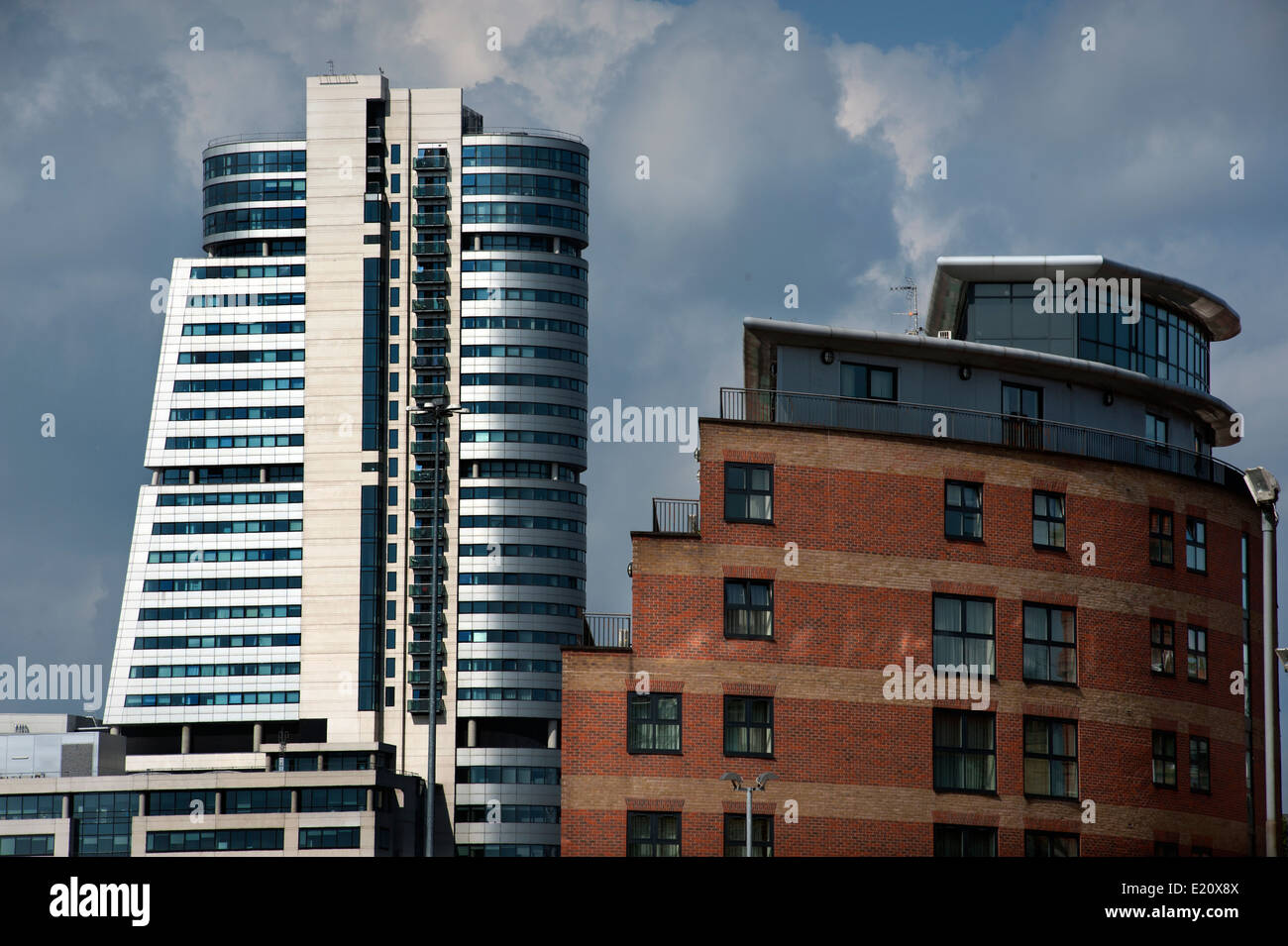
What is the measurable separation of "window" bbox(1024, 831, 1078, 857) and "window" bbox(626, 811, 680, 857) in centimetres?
1039

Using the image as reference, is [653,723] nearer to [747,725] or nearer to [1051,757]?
[747,725]

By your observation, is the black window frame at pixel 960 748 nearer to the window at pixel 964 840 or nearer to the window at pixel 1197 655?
the window at pixel 964 840

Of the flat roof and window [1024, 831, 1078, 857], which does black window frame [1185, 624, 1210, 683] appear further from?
the flat roof

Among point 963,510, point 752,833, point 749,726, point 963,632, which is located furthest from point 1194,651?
point 752,833

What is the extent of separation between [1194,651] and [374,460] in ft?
431

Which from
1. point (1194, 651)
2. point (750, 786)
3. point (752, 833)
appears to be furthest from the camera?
point (1194, 651)

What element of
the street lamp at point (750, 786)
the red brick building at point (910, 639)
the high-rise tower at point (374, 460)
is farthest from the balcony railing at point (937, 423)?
the high-rise tower at point (374, 460)

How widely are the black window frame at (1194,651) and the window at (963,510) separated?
8.39 meters

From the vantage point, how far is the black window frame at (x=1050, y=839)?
4944cm

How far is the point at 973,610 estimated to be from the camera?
166 feet

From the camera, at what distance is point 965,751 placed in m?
49.5

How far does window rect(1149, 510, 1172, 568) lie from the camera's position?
53.3 m
